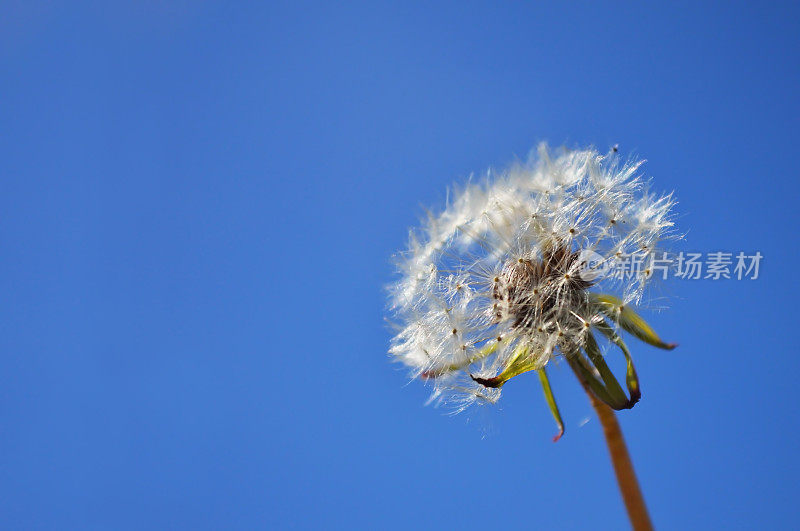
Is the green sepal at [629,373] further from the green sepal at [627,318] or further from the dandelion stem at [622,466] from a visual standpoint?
the dandelion stem at [622,466]

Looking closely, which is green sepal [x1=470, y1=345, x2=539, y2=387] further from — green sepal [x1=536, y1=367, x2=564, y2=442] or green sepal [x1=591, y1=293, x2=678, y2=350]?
green sepal [x1=591, y1=293, x2=678, y2=350]

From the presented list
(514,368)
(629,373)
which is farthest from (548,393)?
(629,373)

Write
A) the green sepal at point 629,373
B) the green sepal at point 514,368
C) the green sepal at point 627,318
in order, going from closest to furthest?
the green sepal at point 629,373 < the green sepal at point 627,318 < the green sepal at point 514,368

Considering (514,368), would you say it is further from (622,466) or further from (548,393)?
(622,466)

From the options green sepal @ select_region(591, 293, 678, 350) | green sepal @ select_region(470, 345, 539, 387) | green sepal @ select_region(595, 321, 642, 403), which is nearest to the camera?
green sepal @ select_region(595, 321, 642, 403)

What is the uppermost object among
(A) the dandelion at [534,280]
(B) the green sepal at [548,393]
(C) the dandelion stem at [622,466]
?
(A) the dandelion at [534,280]
